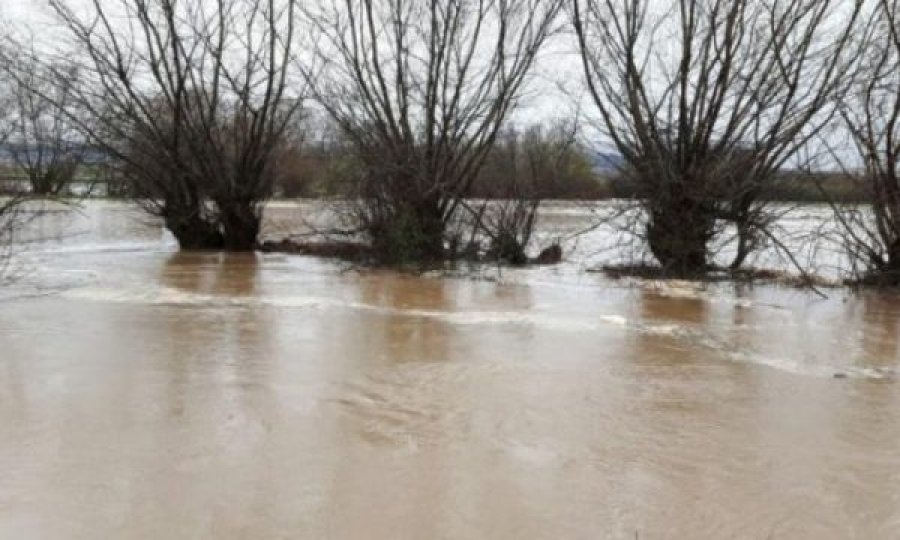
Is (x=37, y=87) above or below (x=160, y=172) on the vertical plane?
above

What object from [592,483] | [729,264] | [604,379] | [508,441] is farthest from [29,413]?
[729,264]

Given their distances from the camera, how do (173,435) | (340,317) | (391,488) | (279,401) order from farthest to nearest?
(340,317), (279,401), (173,435), (391,488)

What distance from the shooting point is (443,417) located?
6406 millimetres

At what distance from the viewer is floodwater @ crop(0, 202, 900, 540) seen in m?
4.66

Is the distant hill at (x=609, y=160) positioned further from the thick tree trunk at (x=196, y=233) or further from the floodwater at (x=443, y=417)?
the thick tree trunk at (x=196, y=233)

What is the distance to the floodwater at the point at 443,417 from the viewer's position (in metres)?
4.66

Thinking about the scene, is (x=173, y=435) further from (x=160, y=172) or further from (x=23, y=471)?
(x=160, y=172)

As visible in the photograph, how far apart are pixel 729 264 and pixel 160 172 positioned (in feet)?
40.6

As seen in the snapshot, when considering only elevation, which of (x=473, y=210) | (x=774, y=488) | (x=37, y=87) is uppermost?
(x=37, y=87)

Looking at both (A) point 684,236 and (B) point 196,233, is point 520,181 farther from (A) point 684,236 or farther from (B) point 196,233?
(B) point 196,233

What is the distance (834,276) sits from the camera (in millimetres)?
14961

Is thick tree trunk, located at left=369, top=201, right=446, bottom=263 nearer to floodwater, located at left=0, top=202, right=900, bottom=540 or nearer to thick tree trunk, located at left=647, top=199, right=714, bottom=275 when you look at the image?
floodwater, located at left=0, top=202, right=900, bottom=540

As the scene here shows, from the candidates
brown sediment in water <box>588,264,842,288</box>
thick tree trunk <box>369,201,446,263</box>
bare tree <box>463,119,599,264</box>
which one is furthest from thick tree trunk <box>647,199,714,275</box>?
thick tree trunk <box>369,201,446,263</box>

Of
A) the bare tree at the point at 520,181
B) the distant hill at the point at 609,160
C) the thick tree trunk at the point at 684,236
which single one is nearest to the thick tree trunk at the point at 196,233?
the bare tree at the point at 520,181
